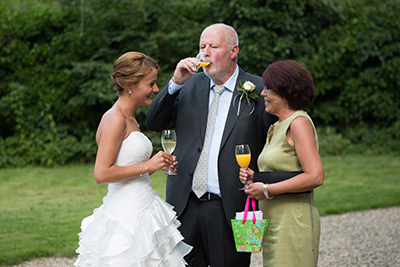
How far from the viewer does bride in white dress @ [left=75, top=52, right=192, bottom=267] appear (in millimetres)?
3129

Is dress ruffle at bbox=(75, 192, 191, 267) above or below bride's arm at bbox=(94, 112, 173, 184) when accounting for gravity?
below

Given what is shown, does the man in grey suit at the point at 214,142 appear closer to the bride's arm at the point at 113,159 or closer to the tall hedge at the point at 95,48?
the bride's arm at the point at 113,159

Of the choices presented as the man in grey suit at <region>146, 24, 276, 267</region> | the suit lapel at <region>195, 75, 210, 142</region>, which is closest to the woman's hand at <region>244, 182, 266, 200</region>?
the man in grey suit at <region>146, 24, 276, 267</region>

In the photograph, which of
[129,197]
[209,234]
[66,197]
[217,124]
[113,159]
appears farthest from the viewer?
[66,197]

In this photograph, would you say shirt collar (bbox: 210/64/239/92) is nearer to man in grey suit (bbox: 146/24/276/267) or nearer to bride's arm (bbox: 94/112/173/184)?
man in grey suit (bbox: 146/24/276/267)

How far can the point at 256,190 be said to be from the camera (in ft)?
10.3

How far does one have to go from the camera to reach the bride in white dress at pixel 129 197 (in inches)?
123

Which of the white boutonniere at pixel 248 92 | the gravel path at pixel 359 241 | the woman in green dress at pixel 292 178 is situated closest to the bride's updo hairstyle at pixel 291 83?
the woman in green dress at pixel 292 178

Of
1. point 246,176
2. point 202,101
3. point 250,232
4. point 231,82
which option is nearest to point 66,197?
point 202,101

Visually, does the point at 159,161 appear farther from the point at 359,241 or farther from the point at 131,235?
the point at 359,241

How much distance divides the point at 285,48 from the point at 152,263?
1060 cm

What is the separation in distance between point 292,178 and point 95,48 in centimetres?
1007

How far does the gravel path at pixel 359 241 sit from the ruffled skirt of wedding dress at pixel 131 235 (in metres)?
2.71

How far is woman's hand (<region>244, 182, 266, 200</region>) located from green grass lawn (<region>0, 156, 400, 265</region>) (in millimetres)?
3575
